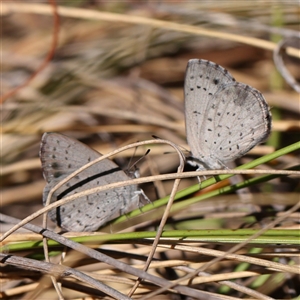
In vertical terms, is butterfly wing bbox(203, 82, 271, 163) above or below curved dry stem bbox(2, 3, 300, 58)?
below

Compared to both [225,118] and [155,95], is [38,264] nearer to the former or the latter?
[225,118]

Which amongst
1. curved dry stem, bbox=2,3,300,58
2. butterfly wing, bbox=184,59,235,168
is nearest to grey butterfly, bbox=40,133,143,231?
butterfly wing, bbox=184,59,235,168

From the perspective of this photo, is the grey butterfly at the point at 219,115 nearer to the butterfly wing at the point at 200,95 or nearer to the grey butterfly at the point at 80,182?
the butterfly wing at the point at 200,95

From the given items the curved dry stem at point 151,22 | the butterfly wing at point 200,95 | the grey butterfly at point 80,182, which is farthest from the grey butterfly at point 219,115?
the curved dry stem at point 151,22

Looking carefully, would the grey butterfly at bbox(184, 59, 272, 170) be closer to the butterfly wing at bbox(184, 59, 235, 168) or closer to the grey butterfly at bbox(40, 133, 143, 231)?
the butterfly wing at bbox(184, 59, 235, 168)

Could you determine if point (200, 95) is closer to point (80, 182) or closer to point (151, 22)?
point (80, 182)

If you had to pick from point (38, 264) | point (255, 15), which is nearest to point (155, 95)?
point (255, 15)

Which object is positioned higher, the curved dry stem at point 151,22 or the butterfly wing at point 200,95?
the curved dry stem at point 151,22
